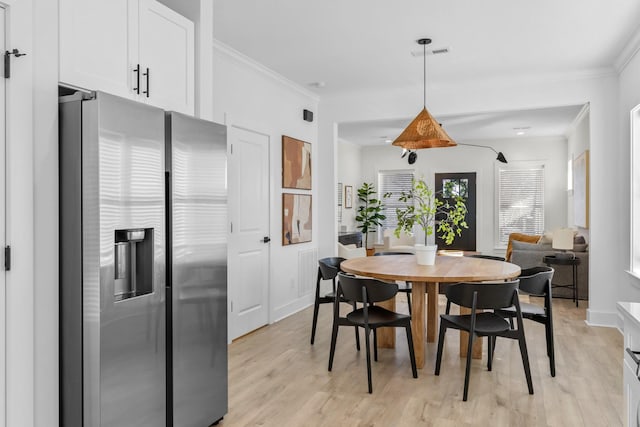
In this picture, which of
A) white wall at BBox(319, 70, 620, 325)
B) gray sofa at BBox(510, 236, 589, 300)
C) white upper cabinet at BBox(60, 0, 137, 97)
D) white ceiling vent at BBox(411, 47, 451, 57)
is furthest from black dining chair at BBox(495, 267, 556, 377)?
gray sofa at BBox(510, 236, 589, 300)

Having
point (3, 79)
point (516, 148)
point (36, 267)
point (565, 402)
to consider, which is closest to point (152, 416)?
point (36, 267)

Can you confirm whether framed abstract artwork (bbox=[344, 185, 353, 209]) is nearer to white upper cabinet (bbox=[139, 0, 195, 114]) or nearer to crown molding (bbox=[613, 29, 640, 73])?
crown molding (bbox=[613, 29, 640, 73])

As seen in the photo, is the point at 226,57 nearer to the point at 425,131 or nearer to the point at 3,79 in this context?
the point at 425,131

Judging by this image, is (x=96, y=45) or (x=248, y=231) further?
(x=248, y=231)

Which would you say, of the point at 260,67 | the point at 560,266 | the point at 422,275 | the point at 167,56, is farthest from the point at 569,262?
the point at 167,56

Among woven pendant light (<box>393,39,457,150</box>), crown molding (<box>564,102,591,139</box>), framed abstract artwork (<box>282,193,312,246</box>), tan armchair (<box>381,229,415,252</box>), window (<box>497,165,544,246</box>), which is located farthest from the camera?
window (<box>497,165,544,246</box>)

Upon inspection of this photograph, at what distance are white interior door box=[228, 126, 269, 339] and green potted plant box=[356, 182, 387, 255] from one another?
529 centimetres

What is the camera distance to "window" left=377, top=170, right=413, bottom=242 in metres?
10.3

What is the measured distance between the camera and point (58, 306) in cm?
193

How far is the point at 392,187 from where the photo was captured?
1038 cm

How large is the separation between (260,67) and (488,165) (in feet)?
20.4

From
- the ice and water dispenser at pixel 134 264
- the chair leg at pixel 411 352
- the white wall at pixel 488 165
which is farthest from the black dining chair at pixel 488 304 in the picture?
the white wall at pixel 488 165

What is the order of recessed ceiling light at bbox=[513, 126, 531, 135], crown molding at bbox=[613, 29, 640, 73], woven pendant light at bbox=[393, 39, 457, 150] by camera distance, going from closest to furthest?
woven pendant light at bbox=[393, 39, 457, 150]
crown molding at bbox=[613, 29, 640, 73]
recessed ceiling light at bbox=[513, 126, 531, 135]

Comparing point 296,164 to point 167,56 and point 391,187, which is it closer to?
point 167,56
